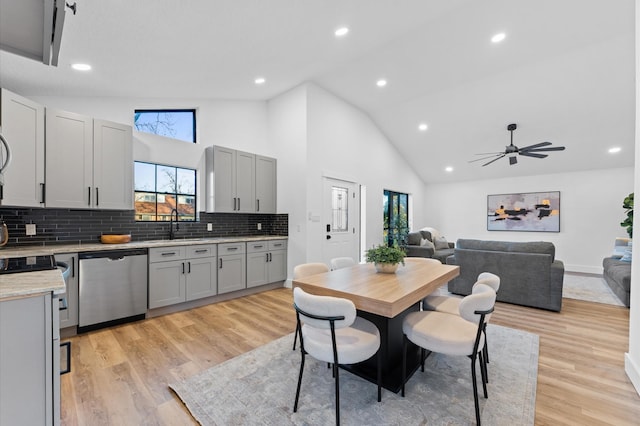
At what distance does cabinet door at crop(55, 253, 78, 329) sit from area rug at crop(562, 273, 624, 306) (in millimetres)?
6629

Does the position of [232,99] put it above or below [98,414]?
above

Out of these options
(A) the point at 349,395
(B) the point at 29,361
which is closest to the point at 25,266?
(B) the point at 29,361

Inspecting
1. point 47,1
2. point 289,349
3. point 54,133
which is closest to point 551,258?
point 289,349

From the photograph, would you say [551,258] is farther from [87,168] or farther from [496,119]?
[87,168]

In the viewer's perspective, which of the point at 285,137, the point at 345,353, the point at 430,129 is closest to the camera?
the point at 345,353

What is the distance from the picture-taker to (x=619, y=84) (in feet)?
15.1

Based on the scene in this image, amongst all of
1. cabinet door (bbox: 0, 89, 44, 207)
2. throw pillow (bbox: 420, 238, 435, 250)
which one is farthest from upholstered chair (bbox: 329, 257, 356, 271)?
throw pillow (bbox: 420, 238, 435, 250)

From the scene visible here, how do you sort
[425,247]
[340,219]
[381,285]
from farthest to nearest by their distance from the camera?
[425,247] → [340,219] → [381,285]

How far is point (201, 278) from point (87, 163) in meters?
1.90

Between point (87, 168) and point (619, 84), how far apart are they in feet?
26.2

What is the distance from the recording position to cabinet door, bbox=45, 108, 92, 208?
292 centimetres

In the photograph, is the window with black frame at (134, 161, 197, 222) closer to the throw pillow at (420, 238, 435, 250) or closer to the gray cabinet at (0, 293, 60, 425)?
the gray cabinet at (0, 293, 60, 425)

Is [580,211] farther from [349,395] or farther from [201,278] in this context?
[201,278]

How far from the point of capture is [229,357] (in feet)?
7.99
